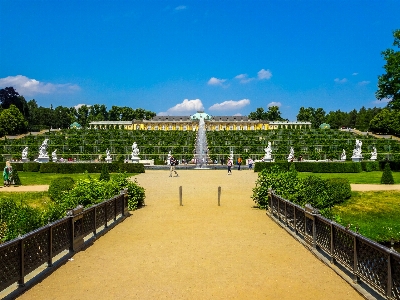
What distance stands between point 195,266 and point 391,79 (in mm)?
30750

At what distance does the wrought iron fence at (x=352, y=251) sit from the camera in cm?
515

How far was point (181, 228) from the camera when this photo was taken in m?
11.1

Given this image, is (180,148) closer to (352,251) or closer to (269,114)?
(352,251)

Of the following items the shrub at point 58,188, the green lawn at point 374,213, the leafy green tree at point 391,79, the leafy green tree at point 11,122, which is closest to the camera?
the green lawn at point 374,213

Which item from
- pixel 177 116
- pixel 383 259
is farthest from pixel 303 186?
pixel 177 116

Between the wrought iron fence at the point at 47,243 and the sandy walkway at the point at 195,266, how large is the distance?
30cm

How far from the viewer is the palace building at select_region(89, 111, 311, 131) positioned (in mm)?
129250

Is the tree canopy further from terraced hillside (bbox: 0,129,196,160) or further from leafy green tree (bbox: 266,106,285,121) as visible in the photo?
terraced hillside (bbox: 0,129,196,160)

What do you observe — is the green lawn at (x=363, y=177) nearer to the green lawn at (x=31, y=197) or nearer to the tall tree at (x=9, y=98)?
the green lawn at (x=31, y=197)

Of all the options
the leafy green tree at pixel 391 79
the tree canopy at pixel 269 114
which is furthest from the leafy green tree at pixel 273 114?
the leafy green tree at pixel 391 79

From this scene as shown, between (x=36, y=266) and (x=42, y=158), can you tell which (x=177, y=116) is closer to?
(x=42, y=158)

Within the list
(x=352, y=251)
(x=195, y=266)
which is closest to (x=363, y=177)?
(x=352, y=251)

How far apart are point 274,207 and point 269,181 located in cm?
175

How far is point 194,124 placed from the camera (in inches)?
5236
